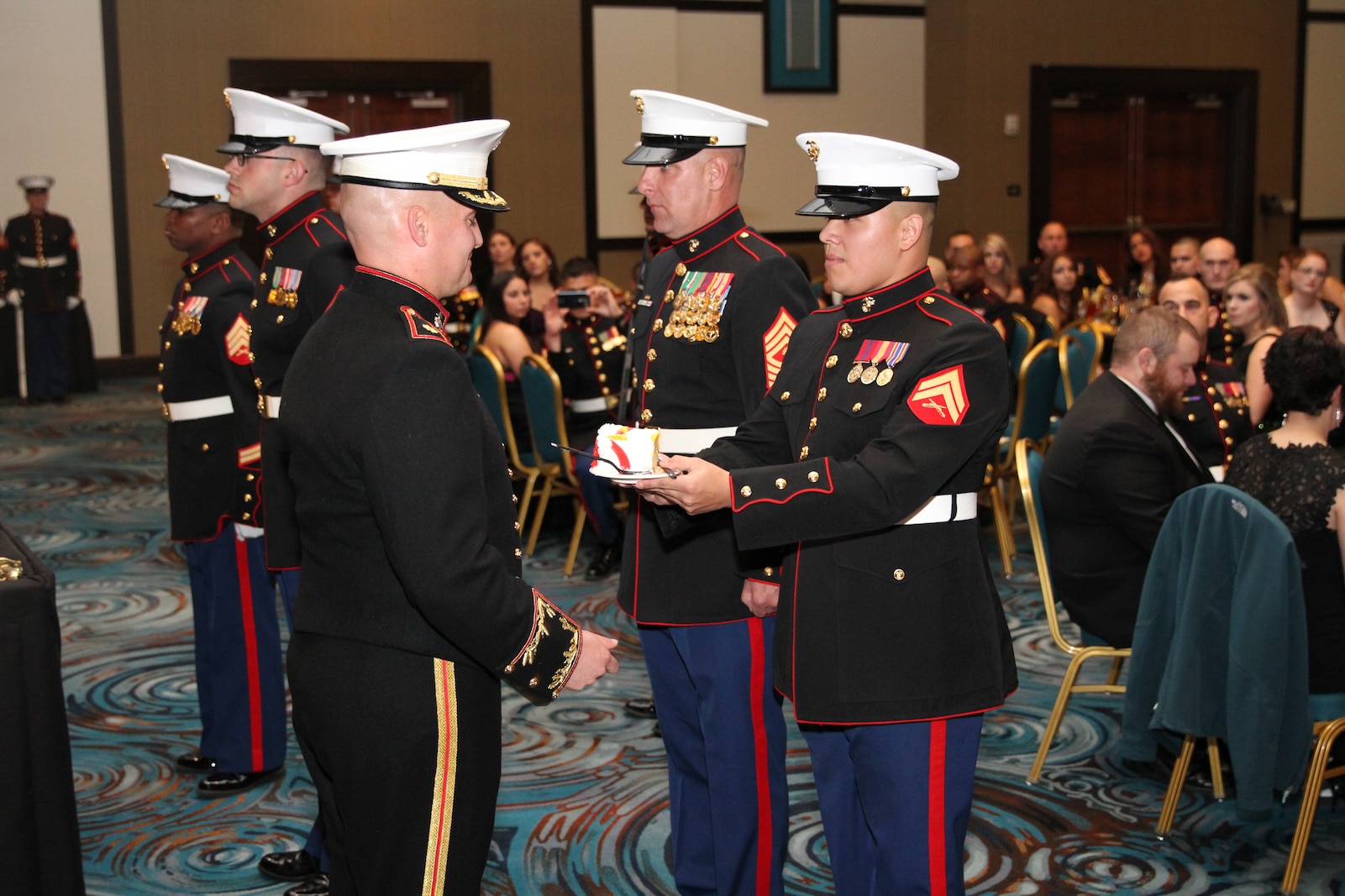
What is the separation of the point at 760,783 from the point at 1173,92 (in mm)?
12301

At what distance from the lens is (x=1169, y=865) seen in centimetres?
292

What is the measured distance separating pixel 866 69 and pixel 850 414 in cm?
1100

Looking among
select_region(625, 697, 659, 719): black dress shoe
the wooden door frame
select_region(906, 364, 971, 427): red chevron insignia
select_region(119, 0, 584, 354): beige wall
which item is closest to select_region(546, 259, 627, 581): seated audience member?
select_region(625, 697, 659, 719): black dress shoe

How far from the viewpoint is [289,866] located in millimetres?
2896

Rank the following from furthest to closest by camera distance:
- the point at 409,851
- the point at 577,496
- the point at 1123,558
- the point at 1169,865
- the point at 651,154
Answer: the point at 577,496 < the point at 1123,558 < the point at 1169,865 < the point at 651,154 < the point at 409,851

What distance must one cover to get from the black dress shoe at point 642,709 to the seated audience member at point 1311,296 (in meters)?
3.73

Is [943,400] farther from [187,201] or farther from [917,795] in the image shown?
[187,201]

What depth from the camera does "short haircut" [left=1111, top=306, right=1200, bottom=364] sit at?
3.39 m

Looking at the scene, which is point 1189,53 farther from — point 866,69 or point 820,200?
point 820,200

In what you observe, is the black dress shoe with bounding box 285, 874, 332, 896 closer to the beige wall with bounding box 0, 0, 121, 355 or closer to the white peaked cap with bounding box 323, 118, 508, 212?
the white peaked cap with bounding box 323, 118, 508, 212

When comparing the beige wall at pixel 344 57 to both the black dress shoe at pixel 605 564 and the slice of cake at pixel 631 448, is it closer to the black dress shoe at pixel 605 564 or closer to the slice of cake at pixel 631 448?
the black dress shoe at pixel 605 564

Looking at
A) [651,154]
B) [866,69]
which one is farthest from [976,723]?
[866,69]

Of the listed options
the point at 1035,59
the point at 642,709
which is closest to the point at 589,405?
the point at 642,709

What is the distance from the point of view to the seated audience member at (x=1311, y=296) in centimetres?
603
